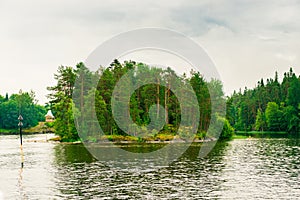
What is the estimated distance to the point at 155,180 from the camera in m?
39.9

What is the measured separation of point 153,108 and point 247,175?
2712 inches

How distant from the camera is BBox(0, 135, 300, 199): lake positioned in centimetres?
3319

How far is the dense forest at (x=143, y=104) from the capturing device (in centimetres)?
10444

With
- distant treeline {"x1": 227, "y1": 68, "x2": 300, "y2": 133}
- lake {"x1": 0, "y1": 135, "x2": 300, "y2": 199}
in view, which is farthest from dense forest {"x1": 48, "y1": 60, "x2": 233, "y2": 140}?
lake {"x1": 0, "y1": 135, "x2": 300, "y2": 199}

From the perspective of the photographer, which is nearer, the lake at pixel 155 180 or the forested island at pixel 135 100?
the lake at pixel 155 180

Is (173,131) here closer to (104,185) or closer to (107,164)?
(107,164)

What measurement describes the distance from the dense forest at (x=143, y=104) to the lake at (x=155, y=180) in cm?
4819

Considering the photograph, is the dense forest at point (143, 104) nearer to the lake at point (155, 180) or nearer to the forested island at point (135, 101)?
the forested island at point (135, 101)

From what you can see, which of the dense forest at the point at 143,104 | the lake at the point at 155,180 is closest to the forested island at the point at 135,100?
the dense forest at the point at 143,104

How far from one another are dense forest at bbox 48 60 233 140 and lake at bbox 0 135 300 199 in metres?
48.2

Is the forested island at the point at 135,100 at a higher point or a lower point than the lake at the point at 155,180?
higher

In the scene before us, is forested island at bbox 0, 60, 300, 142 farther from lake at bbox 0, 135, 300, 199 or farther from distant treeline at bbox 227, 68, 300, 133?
lake at bbox 0, 135, 300, 199

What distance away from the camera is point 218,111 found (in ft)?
406

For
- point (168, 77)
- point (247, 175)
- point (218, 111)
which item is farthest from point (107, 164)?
point (218, 111)
